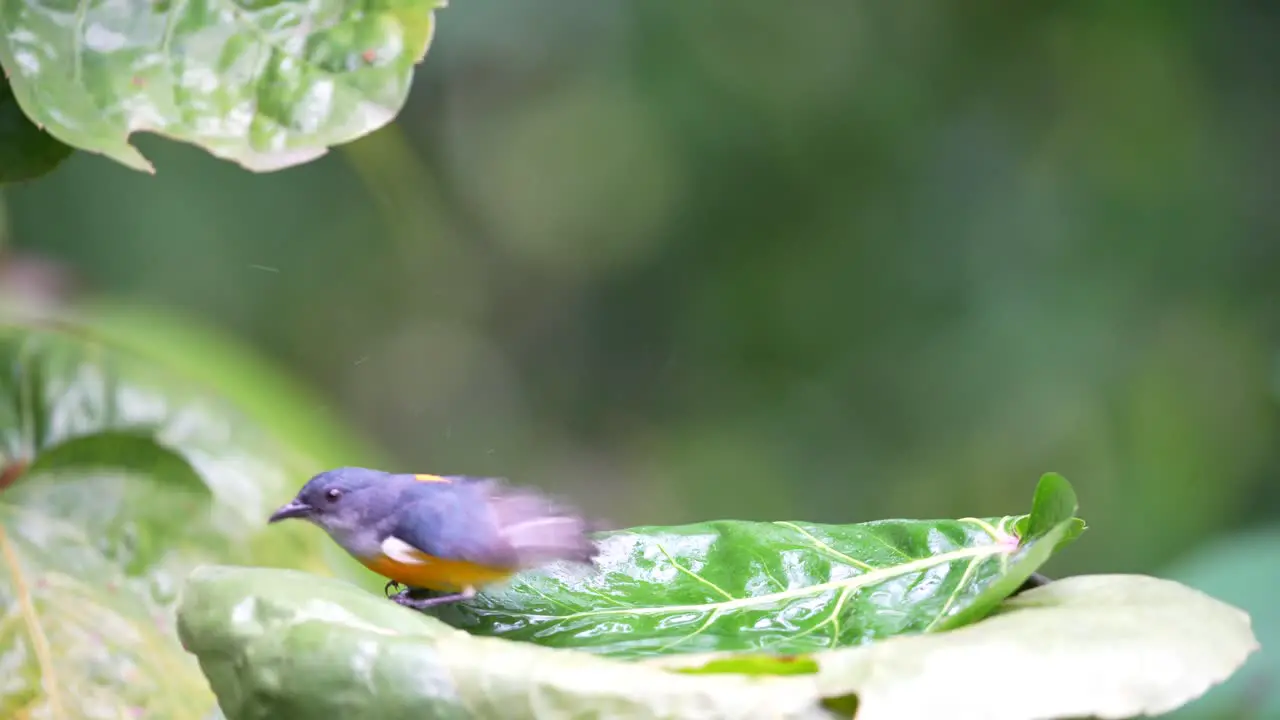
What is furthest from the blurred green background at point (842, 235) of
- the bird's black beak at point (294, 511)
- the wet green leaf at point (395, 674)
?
the wet green leaf at point (395, 674)

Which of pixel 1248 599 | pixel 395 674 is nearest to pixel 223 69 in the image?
pixel 395 674

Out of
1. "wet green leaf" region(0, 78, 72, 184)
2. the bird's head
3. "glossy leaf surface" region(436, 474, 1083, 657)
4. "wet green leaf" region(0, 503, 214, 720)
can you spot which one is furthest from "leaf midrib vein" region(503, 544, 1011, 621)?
"wet green leaf" region(0, 78, 72, 184)

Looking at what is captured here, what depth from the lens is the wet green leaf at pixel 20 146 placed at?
0.99 meters

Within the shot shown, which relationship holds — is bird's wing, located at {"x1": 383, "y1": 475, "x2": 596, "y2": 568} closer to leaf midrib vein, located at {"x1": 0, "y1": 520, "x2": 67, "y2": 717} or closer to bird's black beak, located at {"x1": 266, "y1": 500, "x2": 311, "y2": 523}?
bird's black beak, located at {"x1": 266, "y1": 500, "x2": 311, "y2": 523}

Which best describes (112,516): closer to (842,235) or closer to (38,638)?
(38,638)

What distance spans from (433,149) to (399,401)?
76 cm

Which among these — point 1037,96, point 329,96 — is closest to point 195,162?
point 1037,96

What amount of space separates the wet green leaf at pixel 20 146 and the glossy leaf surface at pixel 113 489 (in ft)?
0.78

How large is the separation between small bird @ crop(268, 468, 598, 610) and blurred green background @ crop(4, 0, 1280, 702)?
2.24m

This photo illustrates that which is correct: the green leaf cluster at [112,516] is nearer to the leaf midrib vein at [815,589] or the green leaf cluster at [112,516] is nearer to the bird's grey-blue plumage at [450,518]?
the bird's grey-blue plumage at [450,518]

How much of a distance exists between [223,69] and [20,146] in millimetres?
186

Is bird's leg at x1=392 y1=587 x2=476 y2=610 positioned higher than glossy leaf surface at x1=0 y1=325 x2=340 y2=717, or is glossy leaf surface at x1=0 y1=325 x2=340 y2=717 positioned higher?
bird's leg at x1=392 y1=587 x2=476 y2=610

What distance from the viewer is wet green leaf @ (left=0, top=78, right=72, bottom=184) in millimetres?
991

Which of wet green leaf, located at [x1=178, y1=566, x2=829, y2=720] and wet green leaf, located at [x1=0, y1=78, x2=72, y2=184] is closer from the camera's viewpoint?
wet green leaf, located at [x1=178, y1=566, x2=829, y2=720]
